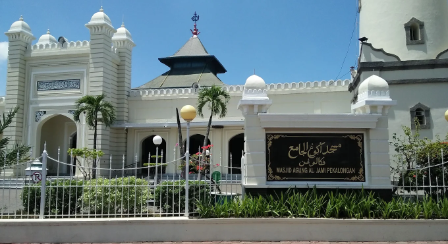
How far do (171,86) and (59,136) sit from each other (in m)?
6.54

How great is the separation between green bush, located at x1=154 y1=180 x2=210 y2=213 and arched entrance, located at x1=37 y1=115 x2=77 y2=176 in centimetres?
1461

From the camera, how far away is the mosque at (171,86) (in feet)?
40.2

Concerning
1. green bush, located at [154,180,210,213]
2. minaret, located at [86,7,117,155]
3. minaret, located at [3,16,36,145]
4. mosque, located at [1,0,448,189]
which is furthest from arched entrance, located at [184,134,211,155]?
green bush, located at [154,180,210,213]

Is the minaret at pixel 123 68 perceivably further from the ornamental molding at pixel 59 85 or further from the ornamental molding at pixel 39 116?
the ornamental molding at pixel 39 116

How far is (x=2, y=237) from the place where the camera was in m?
5.83

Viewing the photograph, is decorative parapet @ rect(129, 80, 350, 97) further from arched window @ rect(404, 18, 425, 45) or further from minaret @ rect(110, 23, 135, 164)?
arched window @ rect(404, 18, 425, 45)

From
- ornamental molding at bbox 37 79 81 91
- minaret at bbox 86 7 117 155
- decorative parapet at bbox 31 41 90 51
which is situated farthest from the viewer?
ornamental molding at bbox 37 79 81 91

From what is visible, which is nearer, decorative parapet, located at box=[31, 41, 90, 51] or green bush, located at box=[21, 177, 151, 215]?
green bush, located at box=[21, 177, 151, 215]

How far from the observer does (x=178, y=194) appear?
6.43m

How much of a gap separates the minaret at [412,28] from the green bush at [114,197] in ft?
33.9

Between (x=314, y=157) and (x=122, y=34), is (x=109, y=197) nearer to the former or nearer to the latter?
(x=314, y=157)

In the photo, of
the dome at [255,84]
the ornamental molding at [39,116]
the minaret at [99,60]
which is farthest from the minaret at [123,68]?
the dome at [255,84]

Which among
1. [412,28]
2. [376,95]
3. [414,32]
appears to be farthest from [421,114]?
[376,95]

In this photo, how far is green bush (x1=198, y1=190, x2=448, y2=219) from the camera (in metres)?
5.97
